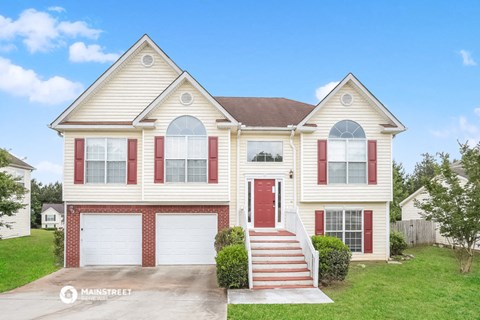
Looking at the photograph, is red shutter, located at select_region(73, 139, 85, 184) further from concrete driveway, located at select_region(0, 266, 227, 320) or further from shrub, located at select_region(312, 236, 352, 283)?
shrub, located at select_region(312, 236, 352, 283)

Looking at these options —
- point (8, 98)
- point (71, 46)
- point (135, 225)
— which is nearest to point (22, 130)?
point (8, 98)

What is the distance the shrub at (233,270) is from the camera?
11454mm

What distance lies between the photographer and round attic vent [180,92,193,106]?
50.5ft

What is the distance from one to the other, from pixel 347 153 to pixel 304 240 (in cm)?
511

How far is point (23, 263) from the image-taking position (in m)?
16.5

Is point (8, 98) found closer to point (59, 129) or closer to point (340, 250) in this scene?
point (59, 129)

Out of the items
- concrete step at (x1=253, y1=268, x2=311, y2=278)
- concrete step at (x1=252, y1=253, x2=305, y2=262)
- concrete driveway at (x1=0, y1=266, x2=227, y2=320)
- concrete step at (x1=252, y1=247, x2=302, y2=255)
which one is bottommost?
concrete driveway at (x1=0, y1=266, x2=227, y2=320)

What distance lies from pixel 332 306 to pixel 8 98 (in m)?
20.1

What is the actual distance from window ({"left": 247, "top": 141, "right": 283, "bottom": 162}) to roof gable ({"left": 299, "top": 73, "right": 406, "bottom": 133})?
1.57 m

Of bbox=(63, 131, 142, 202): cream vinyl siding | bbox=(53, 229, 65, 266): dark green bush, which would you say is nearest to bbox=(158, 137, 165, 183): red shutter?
bbox=(63, 131, 142, 202): cream vinyl siding

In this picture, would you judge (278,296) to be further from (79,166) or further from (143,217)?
(79,166)

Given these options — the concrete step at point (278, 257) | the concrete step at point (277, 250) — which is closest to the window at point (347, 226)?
the concrete step at point (277, 250)

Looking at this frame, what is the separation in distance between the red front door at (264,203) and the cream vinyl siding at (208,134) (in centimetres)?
174

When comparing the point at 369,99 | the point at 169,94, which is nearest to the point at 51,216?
the point at 169,94
